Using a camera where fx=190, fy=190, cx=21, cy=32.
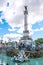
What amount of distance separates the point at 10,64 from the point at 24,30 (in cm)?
120

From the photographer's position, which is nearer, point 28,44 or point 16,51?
point 16,51

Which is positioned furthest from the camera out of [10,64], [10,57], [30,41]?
[30,41]

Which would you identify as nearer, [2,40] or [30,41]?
[2,40]

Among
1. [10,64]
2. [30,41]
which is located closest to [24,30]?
[30,41]

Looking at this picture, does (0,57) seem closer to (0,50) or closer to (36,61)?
(0,50)

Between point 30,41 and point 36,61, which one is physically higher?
point 30,41

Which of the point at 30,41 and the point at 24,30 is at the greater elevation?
the point at 24,30

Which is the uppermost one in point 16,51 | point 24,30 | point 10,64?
point 24,30

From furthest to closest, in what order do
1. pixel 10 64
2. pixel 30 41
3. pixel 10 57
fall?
pixel 30 41
pixel 10 57
pixel 10 64

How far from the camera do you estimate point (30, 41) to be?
16.9 ft

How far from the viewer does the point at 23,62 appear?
15.1 ft

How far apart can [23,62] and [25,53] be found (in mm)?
224

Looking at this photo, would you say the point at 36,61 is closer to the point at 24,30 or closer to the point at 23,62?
the point at 23,62

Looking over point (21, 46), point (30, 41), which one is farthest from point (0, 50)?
point (30, 41)
